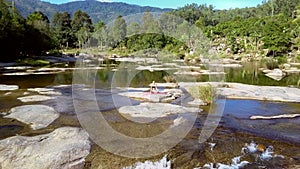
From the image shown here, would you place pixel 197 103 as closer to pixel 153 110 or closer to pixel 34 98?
pixel 153 110

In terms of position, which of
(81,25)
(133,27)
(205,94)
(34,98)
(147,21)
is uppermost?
(81,25)

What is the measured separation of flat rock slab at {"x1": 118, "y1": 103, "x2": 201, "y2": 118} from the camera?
50.9 ft

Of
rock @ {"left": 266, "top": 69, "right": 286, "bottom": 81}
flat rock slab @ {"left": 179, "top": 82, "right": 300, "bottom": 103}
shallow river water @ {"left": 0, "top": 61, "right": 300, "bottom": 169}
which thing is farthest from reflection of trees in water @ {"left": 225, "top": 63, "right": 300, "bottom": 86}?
shallow river water @ {"left": 0, "top": 61, "right": 300, "bottom": 169}

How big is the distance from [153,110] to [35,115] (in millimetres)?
5921

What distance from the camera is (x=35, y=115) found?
14773 millimetres

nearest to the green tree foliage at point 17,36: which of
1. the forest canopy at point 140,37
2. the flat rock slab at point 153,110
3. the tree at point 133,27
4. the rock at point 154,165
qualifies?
the forest canopy at point 140,37

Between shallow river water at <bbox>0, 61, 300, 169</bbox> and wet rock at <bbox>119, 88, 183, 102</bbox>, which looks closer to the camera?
shallow river water at <bbox>0, 61, 300, 169</bbox>

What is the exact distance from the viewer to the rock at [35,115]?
13.7 metres

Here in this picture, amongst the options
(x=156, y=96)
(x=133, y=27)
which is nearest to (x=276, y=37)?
(x=133, y=27)

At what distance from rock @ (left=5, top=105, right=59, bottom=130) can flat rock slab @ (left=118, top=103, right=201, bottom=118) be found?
12.0 feet

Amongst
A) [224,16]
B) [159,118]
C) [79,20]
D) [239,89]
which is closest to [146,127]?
[159,118]

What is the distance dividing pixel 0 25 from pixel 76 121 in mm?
34131

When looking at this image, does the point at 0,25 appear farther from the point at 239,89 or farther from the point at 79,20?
the point at 79,20

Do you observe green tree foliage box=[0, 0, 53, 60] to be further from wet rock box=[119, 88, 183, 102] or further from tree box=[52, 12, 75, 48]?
tree box=[52, 12, 75, 48]
